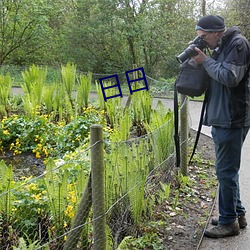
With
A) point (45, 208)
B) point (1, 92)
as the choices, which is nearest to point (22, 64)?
point (1, 92)

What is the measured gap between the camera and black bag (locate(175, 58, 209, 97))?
10.2 ft

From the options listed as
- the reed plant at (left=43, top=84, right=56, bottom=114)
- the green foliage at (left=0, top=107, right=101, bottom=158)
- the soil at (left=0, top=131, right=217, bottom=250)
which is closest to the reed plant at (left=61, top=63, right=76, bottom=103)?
the reed plant at (left=43, top=84, right=56, bottom=114)

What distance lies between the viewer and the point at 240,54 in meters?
2.85

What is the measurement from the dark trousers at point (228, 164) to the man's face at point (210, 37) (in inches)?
26.9

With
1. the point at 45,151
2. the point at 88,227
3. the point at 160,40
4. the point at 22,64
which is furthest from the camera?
the point at 22,64

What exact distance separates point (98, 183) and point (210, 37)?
1.52 m

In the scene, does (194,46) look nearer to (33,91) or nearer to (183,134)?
(183,134)

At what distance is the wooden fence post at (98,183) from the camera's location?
7.76 ft

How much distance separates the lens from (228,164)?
122 inches

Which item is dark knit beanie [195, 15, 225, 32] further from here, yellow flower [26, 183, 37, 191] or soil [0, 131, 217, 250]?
yellow flower [26, 183, 37, 191]

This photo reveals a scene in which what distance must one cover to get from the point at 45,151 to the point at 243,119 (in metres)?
3.21

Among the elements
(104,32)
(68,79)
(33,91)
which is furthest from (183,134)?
(104,32)

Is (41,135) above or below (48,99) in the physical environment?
below

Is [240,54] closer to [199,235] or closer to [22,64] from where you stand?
[199,235]
